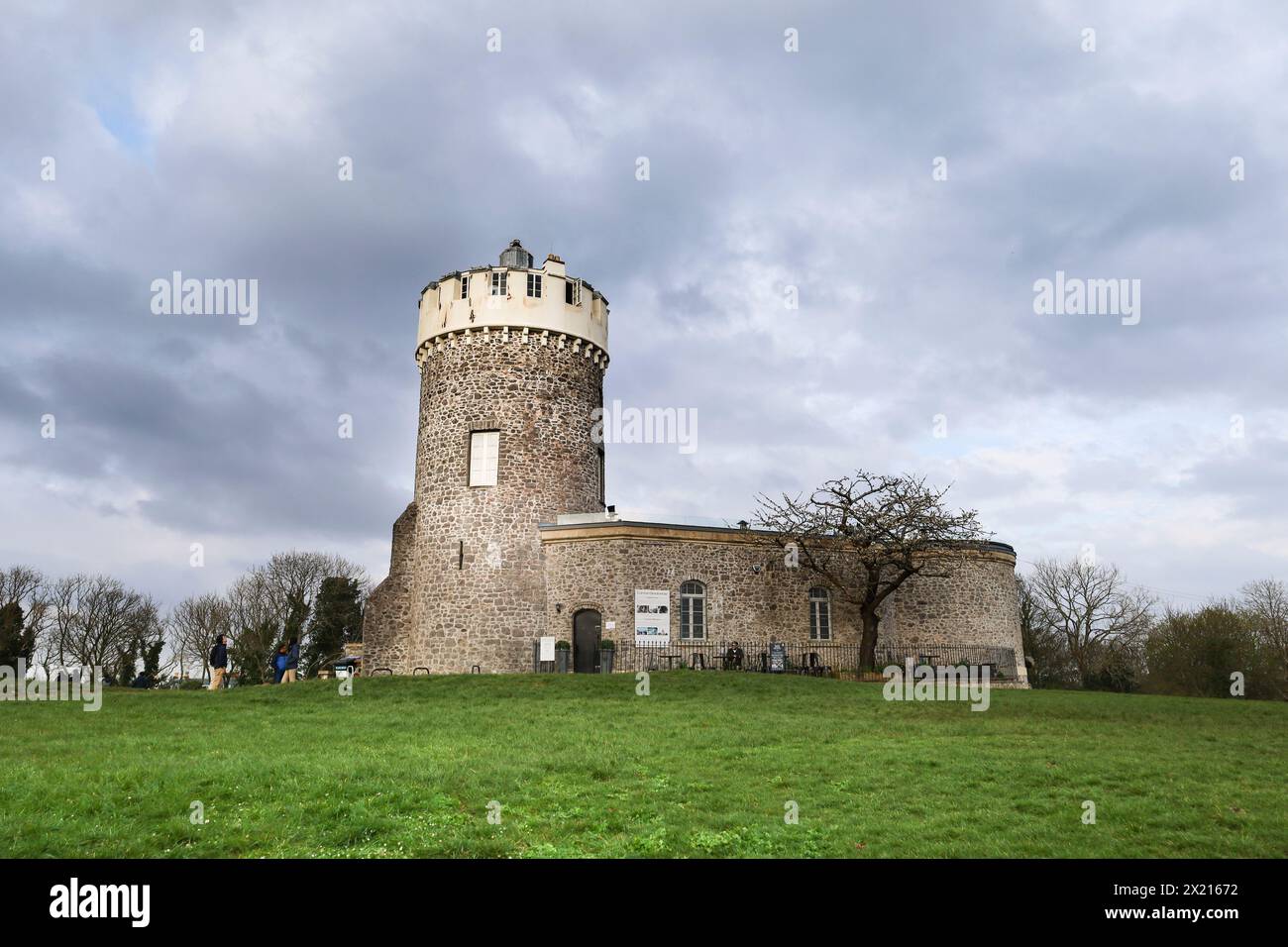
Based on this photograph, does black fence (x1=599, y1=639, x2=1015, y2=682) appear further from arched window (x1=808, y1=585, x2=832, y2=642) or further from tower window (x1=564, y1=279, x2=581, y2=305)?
tower window (x1=564, y1=279, x2=581, y2=305)

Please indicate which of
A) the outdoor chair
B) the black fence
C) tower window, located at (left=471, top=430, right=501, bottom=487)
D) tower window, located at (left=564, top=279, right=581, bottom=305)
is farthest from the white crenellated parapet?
the outdoor chair

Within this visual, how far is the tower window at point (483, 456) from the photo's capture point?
2905 cm

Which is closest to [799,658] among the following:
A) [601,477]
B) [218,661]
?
[601,477]

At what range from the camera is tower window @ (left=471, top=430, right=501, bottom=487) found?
2905 centimetres

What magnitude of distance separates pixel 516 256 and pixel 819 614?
16.0m

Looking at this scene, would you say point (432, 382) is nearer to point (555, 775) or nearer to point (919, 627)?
point (919, 627)

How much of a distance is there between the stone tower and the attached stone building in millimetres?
50

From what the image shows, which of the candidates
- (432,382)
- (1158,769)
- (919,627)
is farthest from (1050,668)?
(1158,769)

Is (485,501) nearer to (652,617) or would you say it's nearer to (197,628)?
(652,617)

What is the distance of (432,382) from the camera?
100.0ft

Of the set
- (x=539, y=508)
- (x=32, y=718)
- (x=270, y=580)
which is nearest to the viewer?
(x=32, y=718)

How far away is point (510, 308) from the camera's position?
97.7 ft

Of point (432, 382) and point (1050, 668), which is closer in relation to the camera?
point (432, 382)
